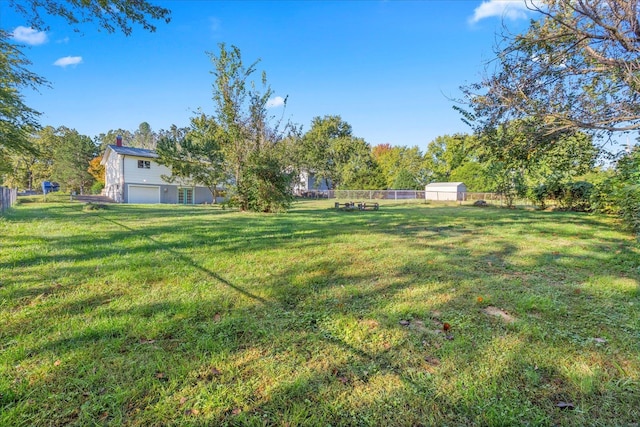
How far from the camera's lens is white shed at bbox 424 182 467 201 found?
105ft

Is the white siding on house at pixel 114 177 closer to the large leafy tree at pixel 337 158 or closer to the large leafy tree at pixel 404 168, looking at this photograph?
the large leafy tree at pixel 337 158

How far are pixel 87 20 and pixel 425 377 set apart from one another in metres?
7.25

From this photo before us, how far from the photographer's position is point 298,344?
2172mm

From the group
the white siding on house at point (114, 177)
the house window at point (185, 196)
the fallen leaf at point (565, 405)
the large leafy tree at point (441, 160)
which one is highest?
the large leafy tree at point (441, 160)

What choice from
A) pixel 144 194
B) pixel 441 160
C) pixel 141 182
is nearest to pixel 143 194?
pixel 144 194

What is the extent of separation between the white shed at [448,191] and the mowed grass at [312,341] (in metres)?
29.7

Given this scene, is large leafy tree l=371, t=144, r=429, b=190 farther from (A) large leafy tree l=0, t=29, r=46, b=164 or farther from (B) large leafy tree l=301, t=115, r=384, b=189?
(A) large leafy tree l=0, t=29, r=46, b=164

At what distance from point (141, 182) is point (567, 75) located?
27.4 metres

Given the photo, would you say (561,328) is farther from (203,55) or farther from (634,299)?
(203,55)

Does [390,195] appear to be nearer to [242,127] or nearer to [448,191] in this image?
[448,191]

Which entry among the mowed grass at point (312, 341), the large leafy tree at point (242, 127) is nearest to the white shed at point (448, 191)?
the large leafy tree at point (242, 127)

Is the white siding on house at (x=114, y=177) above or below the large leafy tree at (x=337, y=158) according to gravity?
below

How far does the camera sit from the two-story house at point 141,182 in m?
24.4

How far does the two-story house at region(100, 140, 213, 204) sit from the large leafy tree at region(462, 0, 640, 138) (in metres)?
21.7
